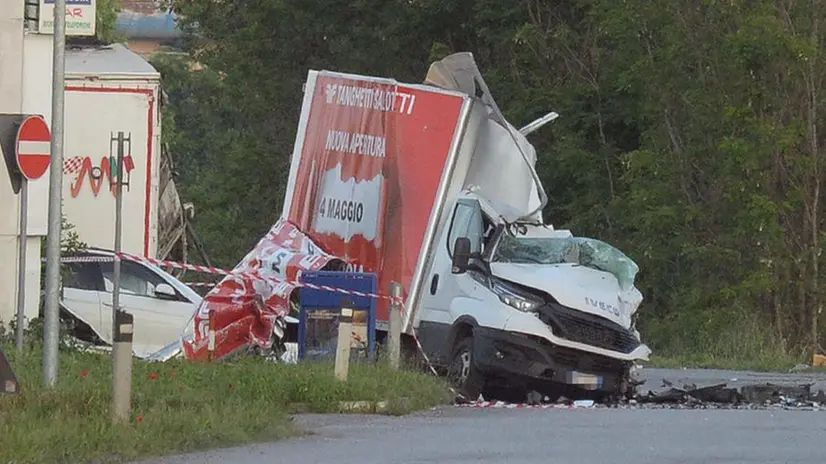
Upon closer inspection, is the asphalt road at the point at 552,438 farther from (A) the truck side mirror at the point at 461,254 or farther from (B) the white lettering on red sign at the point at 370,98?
(B) the white lettering on red sign at the point at 370,98

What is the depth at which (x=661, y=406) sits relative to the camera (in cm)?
1773

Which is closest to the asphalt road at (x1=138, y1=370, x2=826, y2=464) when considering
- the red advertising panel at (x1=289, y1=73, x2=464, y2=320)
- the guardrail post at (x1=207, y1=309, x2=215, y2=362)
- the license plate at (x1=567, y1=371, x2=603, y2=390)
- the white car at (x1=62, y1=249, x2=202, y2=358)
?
the license plate at (x1=567, y1=371, x2=603, y2=390)

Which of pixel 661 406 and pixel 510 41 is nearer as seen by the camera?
pixel 661 406

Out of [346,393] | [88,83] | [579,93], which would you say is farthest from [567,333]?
[579,93]

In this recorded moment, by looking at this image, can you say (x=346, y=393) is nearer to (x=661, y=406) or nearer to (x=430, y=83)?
(x=661, y=406)

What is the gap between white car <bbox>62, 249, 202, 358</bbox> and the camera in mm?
21719

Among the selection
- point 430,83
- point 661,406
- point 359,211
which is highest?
point 430,83

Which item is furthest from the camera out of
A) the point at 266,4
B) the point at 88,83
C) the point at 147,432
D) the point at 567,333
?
the point at 266,4

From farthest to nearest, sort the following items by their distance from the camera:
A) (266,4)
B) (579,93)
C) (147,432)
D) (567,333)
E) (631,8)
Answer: (266,4) < (579,93) < (631,8) < (567,333) < (147,432)

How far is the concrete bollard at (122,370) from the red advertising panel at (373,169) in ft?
21.2

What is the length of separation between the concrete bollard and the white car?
9077 mm

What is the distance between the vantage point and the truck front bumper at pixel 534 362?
1711cm

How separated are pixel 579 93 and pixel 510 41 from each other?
243cm

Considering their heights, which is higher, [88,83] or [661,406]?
[88,83]
